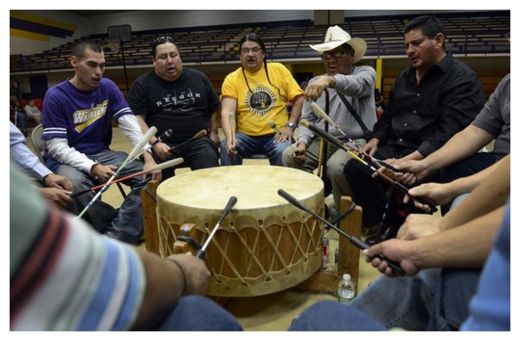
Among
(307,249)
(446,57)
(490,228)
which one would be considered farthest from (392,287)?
(446,57)

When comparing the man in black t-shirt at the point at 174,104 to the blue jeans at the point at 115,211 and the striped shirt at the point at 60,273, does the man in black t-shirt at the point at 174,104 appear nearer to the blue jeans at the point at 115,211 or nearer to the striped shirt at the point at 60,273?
the blue jeans at the point at 115,211

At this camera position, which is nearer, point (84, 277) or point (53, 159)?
point (84, 277)

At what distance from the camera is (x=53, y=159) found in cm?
238

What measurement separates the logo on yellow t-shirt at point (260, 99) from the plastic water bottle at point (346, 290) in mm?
1690

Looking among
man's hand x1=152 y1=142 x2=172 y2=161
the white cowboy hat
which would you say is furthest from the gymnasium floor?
the white cowboy hat

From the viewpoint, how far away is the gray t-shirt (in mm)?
1750

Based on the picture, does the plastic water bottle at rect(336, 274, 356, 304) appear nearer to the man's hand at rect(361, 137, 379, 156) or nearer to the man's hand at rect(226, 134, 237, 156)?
the man's hand at rect(361, 137, 379, 156)

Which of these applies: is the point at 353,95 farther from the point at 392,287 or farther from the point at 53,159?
the point at 53,159

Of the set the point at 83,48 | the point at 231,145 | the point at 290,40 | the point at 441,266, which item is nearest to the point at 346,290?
the point at 441,266

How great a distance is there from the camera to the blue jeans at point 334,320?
70cm

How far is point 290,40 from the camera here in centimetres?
1071

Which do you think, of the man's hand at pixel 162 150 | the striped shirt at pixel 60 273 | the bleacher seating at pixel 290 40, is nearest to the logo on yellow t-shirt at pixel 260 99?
the man's hand at pixel 162 150
